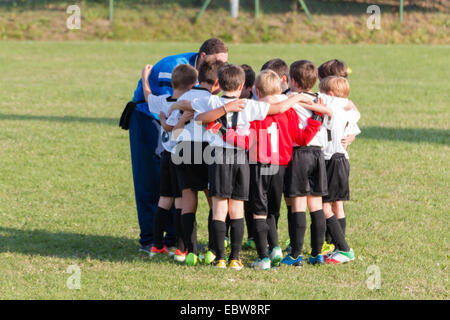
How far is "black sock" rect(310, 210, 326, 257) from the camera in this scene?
5883mm

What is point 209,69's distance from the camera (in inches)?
227

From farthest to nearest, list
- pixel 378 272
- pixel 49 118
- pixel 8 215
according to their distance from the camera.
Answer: pixel 49 118 < pixel 8 215 < pixel 378 272

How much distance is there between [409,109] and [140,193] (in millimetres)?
9041

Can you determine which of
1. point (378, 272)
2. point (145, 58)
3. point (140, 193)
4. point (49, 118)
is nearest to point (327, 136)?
point (378, 272)

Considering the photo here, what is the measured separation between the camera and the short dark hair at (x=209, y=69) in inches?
227

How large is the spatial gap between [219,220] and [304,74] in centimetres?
131

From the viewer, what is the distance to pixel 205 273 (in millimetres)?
5652

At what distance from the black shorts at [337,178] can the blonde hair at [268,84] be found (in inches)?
31.0

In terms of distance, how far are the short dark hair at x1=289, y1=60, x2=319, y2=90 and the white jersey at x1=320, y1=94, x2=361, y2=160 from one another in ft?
0.59

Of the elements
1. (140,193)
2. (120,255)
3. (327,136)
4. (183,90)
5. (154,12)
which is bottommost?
(120,255)

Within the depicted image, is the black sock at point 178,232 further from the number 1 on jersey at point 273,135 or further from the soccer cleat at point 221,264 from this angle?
the number 1 on jersey at point 273,135

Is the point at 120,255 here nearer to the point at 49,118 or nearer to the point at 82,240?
the point at 82,240

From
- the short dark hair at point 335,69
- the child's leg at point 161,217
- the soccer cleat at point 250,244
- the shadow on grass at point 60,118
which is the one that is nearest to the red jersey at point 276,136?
the short dark hair at point 335,69

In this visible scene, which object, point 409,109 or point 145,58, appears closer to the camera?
point 409,109
